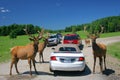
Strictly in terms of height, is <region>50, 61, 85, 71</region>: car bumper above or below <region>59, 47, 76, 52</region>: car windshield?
below

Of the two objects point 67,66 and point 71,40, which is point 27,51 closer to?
point 67,66

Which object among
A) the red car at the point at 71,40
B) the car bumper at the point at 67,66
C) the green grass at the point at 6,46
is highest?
the red car at the point at 71,40

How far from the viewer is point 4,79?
Answer: 13023 millimetres

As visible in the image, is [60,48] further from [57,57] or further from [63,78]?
[63,78]

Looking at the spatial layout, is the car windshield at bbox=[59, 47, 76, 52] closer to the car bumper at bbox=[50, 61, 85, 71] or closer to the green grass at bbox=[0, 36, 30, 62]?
the car bumper at bbox=[50, 61, 85, 71]

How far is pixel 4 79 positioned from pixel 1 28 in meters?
155

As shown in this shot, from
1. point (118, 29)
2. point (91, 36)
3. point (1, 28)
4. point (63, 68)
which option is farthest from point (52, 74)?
→ point (1, 28)

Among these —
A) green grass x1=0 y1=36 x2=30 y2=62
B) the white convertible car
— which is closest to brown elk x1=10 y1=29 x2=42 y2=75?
the white convertible car

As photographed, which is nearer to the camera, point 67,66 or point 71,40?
point 67,66

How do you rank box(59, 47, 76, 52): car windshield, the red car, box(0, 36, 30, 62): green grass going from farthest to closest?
the red car, box(0, 36, 30, 62): green grass, box(59, 47, 76, 52): car windshield

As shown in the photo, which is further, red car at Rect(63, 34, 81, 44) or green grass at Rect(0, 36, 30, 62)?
red car at Rect(63, 34, 81, 44)

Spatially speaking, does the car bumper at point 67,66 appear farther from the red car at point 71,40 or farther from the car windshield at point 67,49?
the red car at point 71,40

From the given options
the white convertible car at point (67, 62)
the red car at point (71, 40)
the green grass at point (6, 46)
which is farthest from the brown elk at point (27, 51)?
the red car at point (71, 40)

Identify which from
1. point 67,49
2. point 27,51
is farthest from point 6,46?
point 67,49
